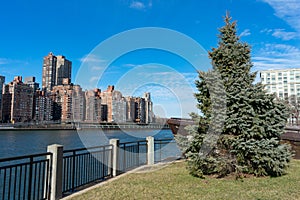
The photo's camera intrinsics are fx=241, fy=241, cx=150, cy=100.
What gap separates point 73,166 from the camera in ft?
18.7

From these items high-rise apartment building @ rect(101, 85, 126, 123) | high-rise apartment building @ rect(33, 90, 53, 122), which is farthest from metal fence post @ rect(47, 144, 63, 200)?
high-rise apartment building @ rect(33, 90, 53, 122)

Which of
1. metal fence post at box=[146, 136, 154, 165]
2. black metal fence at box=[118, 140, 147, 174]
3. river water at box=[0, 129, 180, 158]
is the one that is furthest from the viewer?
river water at box=[0, 129, 180, 158]

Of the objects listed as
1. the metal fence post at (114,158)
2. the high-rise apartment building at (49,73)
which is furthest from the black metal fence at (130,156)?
the high-rise apartment building at (49,73)

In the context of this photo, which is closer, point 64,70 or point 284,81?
point 64,70

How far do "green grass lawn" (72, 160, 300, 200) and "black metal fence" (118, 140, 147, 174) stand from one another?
1109 millimetres

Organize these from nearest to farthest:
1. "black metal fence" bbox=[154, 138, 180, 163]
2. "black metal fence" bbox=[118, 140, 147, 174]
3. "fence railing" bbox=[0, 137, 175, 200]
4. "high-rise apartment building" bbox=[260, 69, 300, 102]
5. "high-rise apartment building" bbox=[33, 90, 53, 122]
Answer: "fence railing" bbox=[0, 137, 175, 200] < "black metal fence" bbox=[118, 140, 147, 174] < "black metal fence" bbox=[154, 138, 180, 163] < "high-rise apartment building" bbox=[260, 69, 300, 102] < "high-rise apartment building" bbox=[33, 90, 53, 122]

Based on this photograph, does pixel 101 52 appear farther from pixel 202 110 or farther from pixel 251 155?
pixel 251 155

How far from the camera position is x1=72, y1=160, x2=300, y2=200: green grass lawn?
493 centimetres

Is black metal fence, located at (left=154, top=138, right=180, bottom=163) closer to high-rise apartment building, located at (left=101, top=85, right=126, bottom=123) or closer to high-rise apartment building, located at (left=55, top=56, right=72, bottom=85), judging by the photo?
high-rise apartment building, located at (left=101, top=85, right=126, bottom=123)

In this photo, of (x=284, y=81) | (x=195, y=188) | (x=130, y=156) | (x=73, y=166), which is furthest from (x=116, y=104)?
(x=284, y=81)

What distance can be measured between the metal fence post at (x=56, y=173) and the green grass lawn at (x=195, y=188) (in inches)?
16.4

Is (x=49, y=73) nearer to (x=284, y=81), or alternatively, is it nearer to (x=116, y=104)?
(x=116, y=104)

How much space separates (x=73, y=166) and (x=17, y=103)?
325 feet

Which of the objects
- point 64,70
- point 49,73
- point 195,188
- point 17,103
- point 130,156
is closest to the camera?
point 195,188
